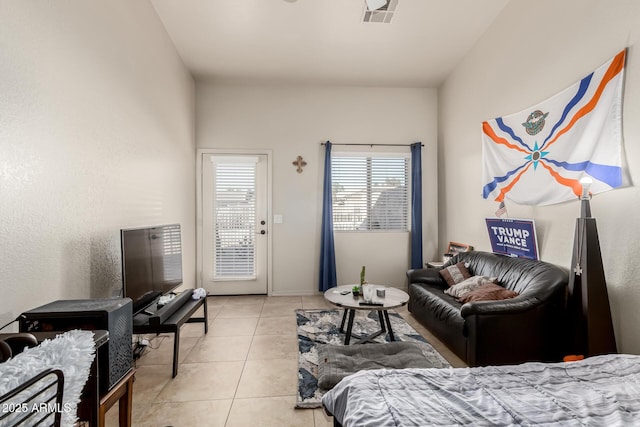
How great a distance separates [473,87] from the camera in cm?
365

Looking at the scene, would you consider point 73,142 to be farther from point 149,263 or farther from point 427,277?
point 427,277

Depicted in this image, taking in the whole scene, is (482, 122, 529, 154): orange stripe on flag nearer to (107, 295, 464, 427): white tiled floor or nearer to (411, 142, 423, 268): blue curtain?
(411, 142, 423, 268): blue curtain

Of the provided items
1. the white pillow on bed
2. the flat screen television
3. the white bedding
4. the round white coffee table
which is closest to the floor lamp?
the white bedding

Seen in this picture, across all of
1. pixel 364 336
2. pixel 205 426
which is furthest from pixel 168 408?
pixel 364 336

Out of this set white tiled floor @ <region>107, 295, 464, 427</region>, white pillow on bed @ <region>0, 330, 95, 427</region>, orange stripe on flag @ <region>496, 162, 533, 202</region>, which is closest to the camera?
white pillow on bed @ <region>0, 330, 95, 427</region>

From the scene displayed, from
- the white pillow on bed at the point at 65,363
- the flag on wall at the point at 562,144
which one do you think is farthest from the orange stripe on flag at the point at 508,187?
the white pillow on bed at the point at 65,363

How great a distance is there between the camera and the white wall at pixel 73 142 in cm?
140

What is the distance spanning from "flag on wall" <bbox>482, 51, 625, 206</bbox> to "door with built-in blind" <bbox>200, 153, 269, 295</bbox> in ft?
9.90

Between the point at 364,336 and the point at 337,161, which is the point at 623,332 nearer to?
the point at 364,336

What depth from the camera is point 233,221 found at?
438cm

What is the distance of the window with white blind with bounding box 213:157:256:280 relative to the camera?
14.3 ft

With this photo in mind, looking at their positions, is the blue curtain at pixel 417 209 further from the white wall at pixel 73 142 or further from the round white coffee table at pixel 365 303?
the white wall at pixel 73 142

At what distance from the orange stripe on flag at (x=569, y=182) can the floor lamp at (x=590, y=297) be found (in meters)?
0.20

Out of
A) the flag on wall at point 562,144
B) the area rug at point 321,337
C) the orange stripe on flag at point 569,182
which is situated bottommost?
the area rug at point 321,337
